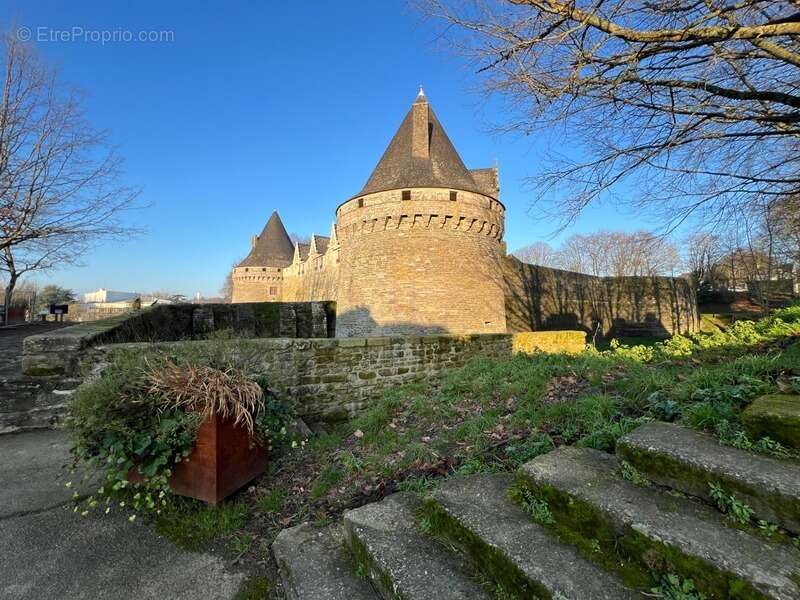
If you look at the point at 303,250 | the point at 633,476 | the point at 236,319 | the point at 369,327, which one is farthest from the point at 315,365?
the point at 303,250

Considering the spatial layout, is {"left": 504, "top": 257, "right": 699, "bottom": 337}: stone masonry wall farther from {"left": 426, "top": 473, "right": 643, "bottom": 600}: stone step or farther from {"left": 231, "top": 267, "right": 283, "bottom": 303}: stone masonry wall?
{"left": 231, "top": 267, "right": 283, "bottom": 303}: stone masonry wall

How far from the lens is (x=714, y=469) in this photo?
153 cm

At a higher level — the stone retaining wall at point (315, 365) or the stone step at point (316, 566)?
the stone retaining wall at point (315, 365)

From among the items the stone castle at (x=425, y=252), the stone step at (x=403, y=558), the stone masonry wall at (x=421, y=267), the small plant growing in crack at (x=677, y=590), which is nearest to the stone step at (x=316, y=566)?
the stone step at (x=403, y=558)

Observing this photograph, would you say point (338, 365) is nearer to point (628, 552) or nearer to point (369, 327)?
point (628, 552)

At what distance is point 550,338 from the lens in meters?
9.05

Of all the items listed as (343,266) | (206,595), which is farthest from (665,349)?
(343,266)

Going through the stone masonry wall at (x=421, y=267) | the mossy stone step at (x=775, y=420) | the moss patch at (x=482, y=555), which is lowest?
the moss patch at (x=482, y=555)

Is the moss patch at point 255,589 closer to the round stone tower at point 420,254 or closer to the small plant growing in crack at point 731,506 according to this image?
the small plant growing in crack at point 731,506

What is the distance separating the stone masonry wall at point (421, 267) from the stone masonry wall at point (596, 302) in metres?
3.23

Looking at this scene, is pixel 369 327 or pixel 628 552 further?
pixel 369 327

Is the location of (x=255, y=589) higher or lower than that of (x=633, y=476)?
lower

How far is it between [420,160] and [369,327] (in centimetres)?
746

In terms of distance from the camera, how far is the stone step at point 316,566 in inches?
64.3
